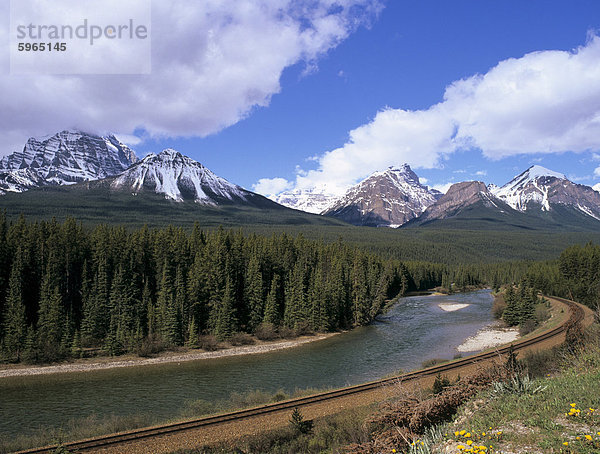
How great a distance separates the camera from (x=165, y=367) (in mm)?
45594

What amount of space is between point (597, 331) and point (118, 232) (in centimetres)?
6114

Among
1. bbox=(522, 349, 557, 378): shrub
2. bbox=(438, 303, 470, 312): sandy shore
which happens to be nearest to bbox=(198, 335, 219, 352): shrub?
bbox=(522, 349, 557, 378): shrub

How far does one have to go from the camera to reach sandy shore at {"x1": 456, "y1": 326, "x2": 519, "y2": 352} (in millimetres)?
49050

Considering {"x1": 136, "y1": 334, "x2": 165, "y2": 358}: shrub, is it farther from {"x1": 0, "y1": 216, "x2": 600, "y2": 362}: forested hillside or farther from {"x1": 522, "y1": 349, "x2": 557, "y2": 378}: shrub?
{"x1": 522, "y1": 349, "x2": 557, "y2": 378}: shrub

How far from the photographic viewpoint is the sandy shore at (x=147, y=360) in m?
43.1

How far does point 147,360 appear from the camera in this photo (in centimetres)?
4825

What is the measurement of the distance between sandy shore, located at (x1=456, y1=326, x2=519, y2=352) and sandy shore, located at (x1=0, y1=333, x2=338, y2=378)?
76.0 ft

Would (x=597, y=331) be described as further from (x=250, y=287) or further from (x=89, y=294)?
(x=89, y=294)

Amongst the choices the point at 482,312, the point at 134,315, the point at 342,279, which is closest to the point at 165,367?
the point at 134,315

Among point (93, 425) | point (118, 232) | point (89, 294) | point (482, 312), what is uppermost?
point (118, 232)

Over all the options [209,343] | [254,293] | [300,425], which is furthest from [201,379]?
[254,293]

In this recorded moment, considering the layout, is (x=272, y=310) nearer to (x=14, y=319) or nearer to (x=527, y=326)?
(x=14, y=319)

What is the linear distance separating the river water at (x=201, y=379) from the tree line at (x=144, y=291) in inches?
300

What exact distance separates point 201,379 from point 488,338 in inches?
1607
